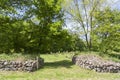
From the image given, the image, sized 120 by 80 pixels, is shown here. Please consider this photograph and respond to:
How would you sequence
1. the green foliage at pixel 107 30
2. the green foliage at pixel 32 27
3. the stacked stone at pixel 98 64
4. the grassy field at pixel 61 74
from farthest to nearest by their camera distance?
the green foliage at pixel 107 30 → the green foliage at pixel 32 27 → the stacked stone at pixel 98 64 → the grassy field at pixel 61 74

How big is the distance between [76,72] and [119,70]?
3649 mm

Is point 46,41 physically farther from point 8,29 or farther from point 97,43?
point 97,43

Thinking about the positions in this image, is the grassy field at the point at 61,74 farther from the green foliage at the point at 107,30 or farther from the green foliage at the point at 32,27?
the green foliage at the point at 107,30

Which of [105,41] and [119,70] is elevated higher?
[105,41]

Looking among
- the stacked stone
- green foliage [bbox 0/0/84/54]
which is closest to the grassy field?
the stacked stone

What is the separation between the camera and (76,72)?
21.7 m

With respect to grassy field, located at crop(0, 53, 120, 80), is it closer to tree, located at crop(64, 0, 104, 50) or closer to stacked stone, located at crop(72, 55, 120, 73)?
stacked stone, located at crop(72, 55, 120, 73)

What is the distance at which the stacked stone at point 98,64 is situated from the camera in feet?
73.3

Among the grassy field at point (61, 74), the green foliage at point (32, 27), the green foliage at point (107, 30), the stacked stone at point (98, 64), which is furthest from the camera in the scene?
the green foliage at point (107, 30)

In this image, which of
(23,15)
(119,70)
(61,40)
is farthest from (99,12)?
(119,70)

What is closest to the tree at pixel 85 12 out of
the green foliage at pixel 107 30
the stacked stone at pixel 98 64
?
the green foliage at pixel 107 30

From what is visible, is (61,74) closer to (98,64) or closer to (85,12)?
(98,64)

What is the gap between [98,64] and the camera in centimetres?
2256

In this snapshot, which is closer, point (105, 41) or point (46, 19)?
point (46, 19)
